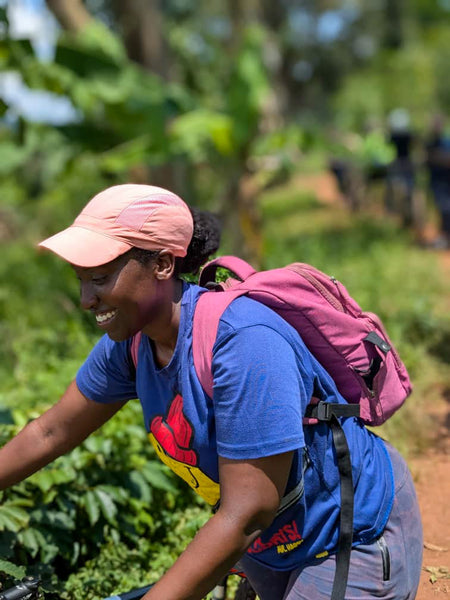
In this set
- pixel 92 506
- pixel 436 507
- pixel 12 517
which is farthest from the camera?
pixel 436 507

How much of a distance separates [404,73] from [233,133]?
1936cm

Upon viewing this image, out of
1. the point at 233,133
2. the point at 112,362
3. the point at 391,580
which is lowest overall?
the point at 391,580

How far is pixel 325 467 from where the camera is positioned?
6.26 feet

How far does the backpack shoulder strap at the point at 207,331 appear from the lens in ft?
5.80

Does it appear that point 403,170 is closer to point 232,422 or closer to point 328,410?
point 328,410

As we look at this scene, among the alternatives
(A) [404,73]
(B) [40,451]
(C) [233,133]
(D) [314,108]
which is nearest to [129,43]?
(C) [233,133]

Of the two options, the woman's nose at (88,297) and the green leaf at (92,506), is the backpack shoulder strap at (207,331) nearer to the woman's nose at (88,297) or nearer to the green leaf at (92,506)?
the woman's nose at (88,297)

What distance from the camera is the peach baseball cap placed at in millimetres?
1760

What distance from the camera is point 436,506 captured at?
3.41 meters

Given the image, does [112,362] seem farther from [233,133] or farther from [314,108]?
[314,108]

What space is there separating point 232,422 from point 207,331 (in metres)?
0.22

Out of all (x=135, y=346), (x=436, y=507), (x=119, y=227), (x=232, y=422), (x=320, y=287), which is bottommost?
(x=436, y=507)

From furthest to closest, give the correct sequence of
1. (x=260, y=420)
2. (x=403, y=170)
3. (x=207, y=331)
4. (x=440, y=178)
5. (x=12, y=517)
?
(x=403, y=170)
(x=440, y=178)
(x=12, y=517)
(x=207, y=331)
(x=260, y=420)

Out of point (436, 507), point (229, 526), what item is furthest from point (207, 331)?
point (436, 507)
